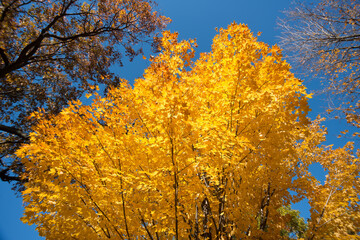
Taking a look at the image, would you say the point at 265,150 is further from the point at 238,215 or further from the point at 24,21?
the point at 24,21

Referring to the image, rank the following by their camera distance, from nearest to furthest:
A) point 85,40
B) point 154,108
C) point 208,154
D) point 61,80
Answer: point 154,108
point 208,154
point 85,40
point 61,80

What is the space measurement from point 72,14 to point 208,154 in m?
5.89

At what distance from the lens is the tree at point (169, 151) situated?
2433 millimetres

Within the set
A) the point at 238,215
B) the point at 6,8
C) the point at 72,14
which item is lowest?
the point at 238,215

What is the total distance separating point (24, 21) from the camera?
5738 millimetres

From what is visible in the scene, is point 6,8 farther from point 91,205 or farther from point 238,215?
point 238,215

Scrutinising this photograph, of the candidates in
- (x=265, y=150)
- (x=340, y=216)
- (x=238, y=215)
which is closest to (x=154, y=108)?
(x=265, y=150)

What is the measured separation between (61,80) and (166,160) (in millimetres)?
7428

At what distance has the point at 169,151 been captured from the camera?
7.72 ft

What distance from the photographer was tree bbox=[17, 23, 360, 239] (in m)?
2.43

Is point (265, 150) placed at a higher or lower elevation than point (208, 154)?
higher

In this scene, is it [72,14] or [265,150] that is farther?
[72,14]

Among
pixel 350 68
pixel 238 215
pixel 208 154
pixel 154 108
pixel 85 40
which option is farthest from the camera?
pixel 85 40

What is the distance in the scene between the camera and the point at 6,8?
416cm
